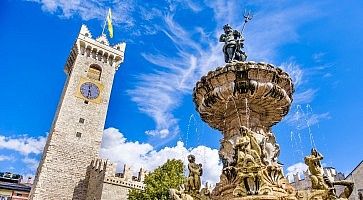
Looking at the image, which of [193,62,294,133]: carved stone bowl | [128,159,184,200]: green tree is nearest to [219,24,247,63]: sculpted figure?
[193,62,294,133]: carved stone bowl


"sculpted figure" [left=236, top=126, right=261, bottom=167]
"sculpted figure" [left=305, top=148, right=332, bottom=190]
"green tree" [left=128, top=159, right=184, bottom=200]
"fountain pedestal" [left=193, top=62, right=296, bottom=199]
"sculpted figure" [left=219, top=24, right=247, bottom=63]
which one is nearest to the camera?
"sculpted figure" [left=305, top=148, right=332, bottom=190]

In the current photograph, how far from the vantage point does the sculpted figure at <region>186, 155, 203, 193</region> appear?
22.7 feet

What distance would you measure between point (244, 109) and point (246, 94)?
373 mm

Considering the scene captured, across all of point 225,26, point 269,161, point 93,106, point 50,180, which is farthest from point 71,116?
point 269,161

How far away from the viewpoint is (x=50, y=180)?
3288 cm

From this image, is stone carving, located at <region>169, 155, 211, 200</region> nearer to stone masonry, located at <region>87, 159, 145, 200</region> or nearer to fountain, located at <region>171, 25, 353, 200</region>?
fountain, located at <region>171, 25, 353, 200</region>

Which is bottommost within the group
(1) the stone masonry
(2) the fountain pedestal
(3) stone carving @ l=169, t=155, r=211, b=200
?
(3) stone carving @ l=169, t=155, r=211, b=200

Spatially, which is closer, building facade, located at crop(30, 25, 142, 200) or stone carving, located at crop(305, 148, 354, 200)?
stone carving, located at crop(305, 148, 354, 200)

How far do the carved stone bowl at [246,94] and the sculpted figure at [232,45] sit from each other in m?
1.19

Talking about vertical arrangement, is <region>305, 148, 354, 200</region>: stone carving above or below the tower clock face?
below

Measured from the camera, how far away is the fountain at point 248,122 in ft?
19.2

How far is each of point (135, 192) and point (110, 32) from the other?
31.4 metres

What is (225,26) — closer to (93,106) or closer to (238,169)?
(238,169)

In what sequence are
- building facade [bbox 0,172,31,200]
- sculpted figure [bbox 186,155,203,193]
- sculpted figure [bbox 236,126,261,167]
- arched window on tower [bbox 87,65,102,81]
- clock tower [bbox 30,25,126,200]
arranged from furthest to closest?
arched window on tower [bbox 87,65,102,81]
building facade [bbox 0,172,31,200]
clock tower [bbox 30,25,126,200]
sculpted figure [bbox 186,155,203,193]
sculpted figure [bbox 236,126,261,167]
